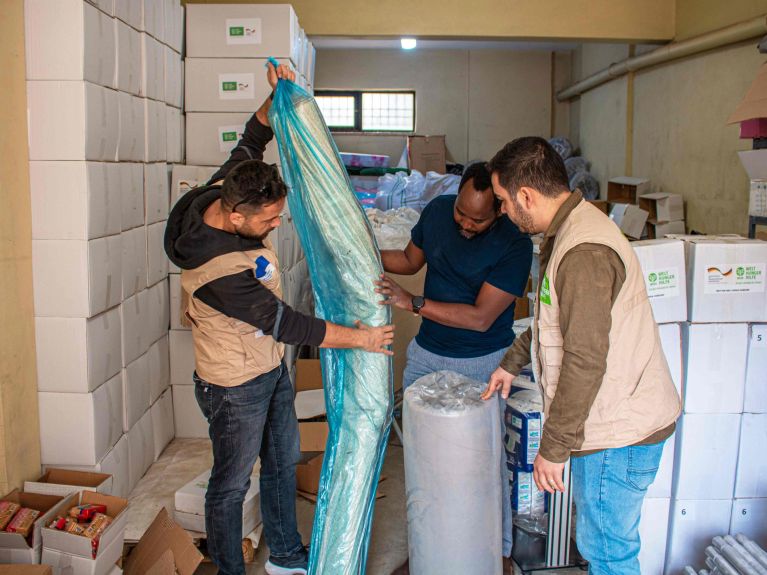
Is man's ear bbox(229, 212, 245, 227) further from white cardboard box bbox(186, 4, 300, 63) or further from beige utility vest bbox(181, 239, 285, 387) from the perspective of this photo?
white cardboard box bbox(186, 4, 300, 63)

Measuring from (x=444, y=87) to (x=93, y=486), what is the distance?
6775 millimetres

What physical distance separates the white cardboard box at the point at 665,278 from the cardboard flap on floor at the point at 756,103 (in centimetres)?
116

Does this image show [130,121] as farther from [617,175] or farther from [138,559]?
[617,175]

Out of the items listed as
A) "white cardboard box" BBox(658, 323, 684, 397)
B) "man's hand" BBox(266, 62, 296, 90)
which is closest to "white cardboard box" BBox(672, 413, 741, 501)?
"white cardboard box" BBox(658, 323, 684, 397)

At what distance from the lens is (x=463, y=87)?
27.1 ft

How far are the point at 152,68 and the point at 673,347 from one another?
2.26m

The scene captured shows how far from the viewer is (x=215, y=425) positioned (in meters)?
2.11

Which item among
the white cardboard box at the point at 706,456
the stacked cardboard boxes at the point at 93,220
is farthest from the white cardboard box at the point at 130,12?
the white cardboard box at the point at 706,456

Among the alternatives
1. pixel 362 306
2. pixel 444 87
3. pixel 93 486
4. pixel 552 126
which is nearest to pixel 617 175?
pixel 552 126

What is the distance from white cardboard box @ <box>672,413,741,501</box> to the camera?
89.0 inches

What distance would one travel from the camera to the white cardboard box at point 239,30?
3.39 m

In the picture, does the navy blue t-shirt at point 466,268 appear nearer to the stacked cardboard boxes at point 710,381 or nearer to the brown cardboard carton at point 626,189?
the stacked cardboard boxes at point 710,381

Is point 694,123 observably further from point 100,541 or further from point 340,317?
point 100,541

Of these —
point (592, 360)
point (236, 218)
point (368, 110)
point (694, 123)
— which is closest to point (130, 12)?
point (236, 218)
